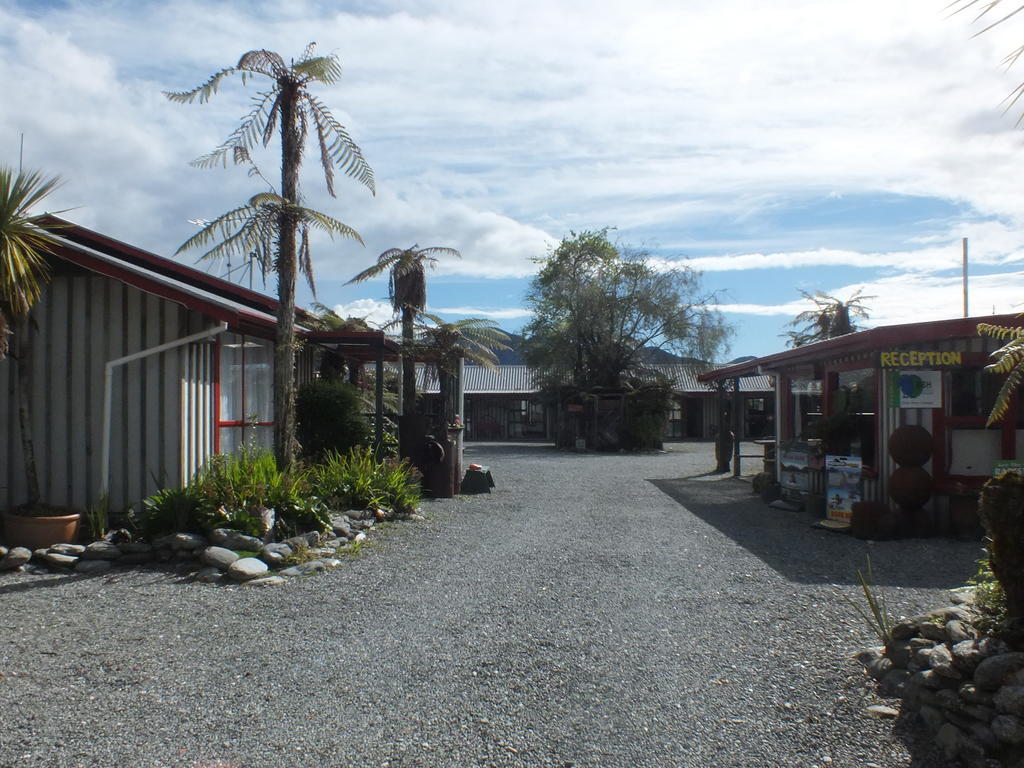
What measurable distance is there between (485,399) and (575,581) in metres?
33.9

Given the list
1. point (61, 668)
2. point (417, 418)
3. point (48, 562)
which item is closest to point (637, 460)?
point (417, 418)

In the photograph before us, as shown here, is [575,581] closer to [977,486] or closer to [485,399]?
[977,486]

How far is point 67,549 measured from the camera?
8.34 metres

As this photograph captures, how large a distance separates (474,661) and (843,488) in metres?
7.39

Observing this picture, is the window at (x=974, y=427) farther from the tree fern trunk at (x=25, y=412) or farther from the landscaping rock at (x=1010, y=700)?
the tree fern trunk at (x=25, y=412)

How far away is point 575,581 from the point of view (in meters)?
7.73

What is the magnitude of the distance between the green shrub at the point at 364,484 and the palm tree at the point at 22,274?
341 cm

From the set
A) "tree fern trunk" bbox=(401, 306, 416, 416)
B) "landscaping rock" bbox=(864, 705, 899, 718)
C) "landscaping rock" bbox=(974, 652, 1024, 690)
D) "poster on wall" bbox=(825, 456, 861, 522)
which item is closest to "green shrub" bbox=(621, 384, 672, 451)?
"tree fern trunk" bbox=(401, 306, 416, 416)

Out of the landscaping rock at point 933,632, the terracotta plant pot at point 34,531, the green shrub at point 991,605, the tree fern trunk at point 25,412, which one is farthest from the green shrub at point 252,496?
the green shrub at point 991,605

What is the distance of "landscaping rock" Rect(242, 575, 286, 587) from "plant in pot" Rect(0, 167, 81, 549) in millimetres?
2306

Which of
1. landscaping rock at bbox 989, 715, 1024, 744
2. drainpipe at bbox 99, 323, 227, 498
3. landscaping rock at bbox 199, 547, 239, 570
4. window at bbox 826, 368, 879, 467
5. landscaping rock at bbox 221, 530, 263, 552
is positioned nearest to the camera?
landscaping rock at bbox 989, 715, 1024, 744

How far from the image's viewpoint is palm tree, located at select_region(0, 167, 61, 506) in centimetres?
809

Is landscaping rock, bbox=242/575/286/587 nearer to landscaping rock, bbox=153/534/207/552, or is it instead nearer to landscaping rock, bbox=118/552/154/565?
landscaping rock, bbox=153/534/207/552

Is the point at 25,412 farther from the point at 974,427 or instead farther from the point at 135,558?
the point at 974,427
